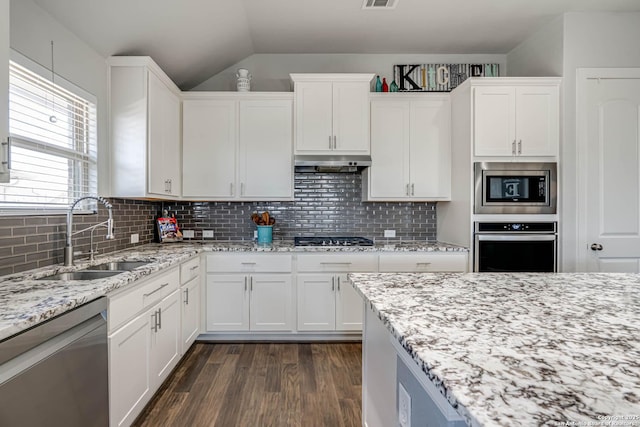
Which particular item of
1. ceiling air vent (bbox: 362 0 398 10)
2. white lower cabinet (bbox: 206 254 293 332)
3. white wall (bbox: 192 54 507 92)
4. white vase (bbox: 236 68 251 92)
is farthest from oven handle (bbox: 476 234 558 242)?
white vase (bbox: 236 68 251 92)

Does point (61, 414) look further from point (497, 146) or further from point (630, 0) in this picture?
point (630, 0)

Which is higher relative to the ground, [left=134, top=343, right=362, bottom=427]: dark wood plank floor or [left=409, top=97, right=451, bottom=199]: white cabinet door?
[left=409, top=97, right=451, bottom=199]: white cabinet door

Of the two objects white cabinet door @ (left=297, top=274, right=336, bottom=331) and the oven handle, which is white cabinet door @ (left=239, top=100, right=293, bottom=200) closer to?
white cabinet door @ (left=297, top=274, right=336, bottom=331)

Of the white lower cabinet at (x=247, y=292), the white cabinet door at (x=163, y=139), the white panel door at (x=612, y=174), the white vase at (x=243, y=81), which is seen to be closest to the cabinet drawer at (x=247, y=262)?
the white lower cabinet at (x=247, y=292)

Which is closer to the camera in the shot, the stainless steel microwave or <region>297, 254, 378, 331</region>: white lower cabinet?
the stainless steel microwave

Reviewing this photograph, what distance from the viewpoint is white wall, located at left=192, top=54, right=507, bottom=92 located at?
11.9 feet

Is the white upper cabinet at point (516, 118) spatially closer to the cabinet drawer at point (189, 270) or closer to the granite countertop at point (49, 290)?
the cabinet drawer at point (189, 270)

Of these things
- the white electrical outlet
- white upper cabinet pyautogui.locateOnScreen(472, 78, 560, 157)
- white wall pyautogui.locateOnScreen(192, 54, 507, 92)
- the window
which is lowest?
the white electrical outlet

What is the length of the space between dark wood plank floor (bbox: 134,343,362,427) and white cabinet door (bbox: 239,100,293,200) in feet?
4.87

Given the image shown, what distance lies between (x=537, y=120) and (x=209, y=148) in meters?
3.04

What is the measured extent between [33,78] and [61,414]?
5.74 ft

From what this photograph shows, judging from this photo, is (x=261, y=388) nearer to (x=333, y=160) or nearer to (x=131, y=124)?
(x=333, y=160)

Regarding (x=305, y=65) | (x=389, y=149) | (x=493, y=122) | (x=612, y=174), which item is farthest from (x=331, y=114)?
(x=612, y=174)

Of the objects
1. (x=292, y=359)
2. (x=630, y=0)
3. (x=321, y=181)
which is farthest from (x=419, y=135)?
(x=292, y=359)
